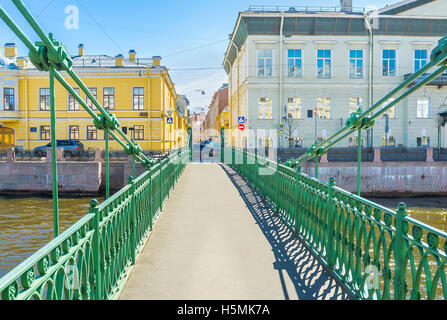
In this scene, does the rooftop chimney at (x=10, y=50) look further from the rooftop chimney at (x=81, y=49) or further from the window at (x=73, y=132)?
the window at (x=73, y=132)

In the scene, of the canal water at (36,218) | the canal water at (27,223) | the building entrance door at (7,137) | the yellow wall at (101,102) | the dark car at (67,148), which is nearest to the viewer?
the canal water at (27,223)

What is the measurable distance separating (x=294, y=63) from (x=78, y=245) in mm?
29887

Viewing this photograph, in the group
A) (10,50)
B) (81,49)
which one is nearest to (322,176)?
(81,49)

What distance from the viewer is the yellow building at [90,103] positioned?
32.2m

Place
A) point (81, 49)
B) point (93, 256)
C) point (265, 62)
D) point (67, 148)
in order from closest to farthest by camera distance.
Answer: point (93, 256), point (67, 148), point (265, 62), point (81, 49)

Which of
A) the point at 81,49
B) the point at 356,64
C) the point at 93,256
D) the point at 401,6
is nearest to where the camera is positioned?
the point at 93,256

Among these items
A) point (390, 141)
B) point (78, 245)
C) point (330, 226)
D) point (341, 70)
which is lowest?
point (330, 226)

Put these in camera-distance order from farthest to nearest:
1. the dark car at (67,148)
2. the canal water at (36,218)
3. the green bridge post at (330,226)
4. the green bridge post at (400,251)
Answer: the dark car at (67,148)
the canal water at (36,218)
the green bridge post at (330,226)
the green bridge post at (400,251)

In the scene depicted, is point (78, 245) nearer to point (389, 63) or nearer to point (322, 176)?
point (322, 176)

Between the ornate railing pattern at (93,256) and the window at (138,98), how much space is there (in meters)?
27.3

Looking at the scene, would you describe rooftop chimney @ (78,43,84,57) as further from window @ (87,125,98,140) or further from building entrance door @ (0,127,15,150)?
building entrance door @ (0,127,15,150)

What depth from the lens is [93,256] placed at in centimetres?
346

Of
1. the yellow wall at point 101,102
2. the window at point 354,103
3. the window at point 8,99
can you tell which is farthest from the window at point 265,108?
the window at point 8,99
